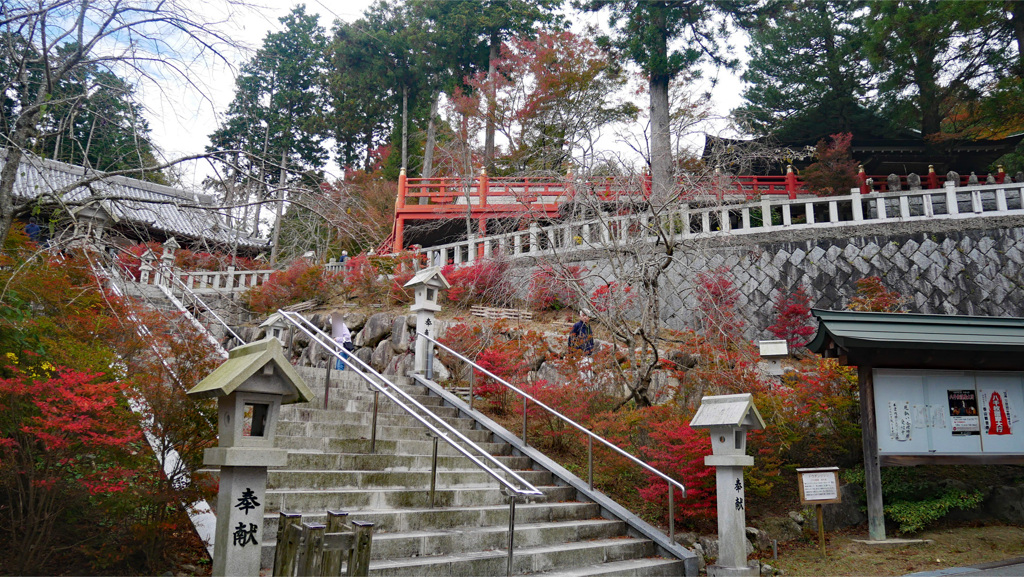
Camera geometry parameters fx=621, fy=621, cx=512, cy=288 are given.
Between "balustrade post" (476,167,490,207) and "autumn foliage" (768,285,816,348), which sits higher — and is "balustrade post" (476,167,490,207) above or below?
above

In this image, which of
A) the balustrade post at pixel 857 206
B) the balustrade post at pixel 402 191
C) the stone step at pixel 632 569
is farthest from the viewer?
the balustrade post at pixel 402 191

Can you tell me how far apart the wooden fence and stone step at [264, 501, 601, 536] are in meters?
0.93

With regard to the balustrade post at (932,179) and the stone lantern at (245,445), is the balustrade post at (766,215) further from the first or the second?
the stone lantern at (245,445)

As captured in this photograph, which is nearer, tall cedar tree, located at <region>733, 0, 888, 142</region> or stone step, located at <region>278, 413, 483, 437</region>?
stone step, located at <region>278, 413, 483, 437</region>

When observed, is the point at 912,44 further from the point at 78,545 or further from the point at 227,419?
the point at 78,545

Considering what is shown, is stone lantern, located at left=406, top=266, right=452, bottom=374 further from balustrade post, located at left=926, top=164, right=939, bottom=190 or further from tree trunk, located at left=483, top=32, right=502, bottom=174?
balustrade post, located at left=926, top=164, right=939, bottom=190

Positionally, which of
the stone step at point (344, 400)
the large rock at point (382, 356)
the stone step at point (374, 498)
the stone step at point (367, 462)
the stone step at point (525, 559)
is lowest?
the stone step at point (525, 559)

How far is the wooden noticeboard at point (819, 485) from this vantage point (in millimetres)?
7086

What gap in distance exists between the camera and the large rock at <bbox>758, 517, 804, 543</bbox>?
7.56 metres

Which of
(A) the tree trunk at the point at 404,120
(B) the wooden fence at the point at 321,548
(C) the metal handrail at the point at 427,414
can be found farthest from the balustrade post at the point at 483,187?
(B) the wooden fence at the point at 321,548

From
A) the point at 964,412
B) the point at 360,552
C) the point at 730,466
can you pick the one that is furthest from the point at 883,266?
the point at 360,552

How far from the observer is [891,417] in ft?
24.7

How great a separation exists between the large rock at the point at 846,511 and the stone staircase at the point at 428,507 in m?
2.82

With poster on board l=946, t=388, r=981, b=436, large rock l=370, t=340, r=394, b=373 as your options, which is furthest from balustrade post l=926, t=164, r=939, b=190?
large rock l=370, t=340, r=394, b=373
